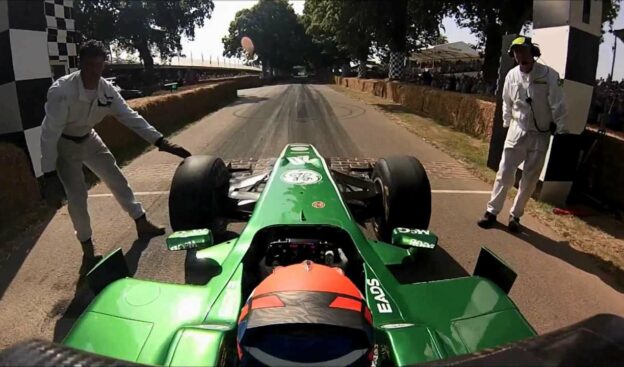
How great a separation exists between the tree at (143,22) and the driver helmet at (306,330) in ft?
122

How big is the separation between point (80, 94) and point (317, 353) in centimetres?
316

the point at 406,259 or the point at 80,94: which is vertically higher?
the point at 80,94

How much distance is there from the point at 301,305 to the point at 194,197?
2.52 m

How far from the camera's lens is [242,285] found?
2.37 metres

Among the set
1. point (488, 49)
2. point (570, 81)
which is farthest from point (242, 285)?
point (488, 49)

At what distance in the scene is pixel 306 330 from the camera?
148cm

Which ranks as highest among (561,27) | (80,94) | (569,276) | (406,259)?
(561,27)

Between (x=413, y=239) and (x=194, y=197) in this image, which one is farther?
(x=194, y=197)

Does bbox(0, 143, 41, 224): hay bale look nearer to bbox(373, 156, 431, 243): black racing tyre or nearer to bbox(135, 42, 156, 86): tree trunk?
bbox(373, 156, 431, 243): black racing tyre

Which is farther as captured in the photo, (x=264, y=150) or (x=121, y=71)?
(x=121, y=71)

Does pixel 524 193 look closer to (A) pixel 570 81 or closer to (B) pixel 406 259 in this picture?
(A) pixel 570 81

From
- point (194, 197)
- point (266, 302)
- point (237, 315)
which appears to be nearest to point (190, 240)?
point (194, 197)

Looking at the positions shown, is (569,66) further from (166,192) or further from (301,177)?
(166,192)

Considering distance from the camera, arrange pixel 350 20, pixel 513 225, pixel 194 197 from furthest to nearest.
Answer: pixel 350 20
pixel 513 225
pixel 194 197
